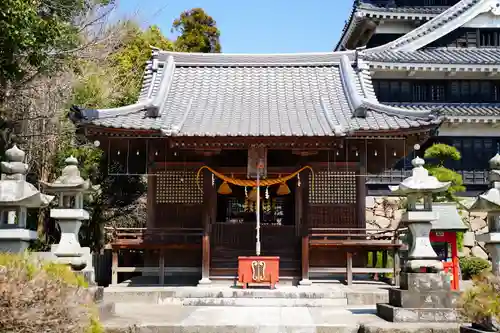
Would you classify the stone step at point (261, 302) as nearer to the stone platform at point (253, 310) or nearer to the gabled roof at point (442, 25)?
the stone platform at point (253, 310)

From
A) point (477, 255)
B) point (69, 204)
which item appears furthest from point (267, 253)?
point (477, 255)

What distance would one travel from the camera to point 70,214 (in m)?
11.4

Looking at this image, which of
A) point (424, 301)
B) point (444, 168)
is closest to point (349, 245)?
point (424, 301)

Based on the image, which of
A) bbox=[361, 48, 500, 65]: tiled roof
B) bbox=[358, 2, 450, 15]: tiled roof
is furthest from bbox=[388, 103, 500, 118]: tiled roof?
bbox=[358, 2, 450, 15]: tiled roof

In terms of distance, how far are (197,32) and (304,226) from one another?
3210cm

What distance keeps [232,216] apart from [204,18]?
1169 inches

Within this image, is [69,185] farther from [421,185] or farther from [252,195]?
[421,185]

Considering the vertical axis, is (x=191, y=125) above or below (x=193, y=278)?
above

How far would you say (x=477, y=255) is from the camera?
24016 mm

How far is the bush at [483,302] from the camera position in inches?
287

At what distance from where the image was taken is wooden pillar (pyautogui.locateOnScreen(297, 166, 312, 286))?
14.8m

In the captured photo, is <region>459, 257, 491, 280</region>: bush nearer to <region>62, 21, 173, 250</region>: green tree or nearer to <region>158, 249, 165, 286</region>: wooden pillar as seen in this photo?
<region>158, 249, 165, 286</region>: wooden pillar

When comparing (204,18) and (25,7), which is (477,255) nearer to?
(25,7)

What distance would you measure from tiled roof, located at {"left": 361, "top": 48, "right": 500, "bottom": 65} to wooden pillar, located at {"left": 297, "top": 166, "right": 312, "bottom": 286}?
39.5 feet
